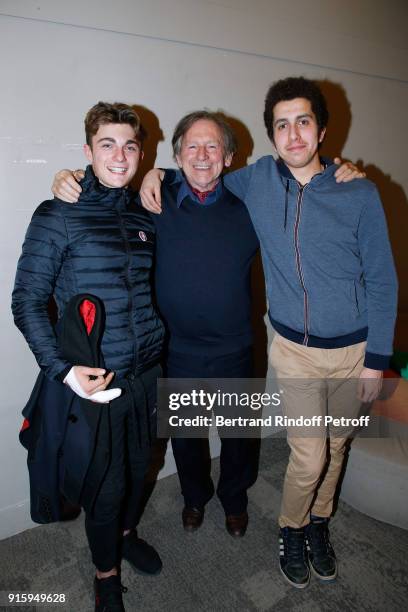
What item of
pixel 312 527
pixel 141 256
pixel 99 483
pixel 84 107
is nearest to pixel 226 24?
pixel 84 107

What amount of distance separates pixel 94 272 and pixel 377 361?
106cm

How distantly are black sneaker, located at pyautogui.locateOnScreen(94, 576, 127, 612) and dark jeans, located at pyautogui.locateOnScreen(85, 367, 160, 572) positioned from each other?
7 centimetres

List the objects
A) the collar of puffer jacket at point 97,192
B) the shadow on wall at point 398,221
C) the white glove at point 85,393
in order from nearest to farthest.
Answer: the white glove at point 85,393
the collar of puffer jacket at point 97,192
the shadow on wall at point 398,221

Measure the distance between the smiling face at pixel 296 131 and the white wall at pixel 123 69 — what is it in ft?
2.17

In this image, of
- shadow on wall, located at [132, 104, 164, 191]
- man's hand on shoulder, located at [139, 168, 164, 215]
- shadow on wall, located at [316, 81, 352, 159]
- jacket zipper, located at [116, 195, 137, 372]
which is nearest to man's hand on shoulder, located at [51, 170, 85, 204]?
jacket zipper, located at [116, 195, 137, 372]

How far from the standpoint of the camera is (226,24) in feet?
6.29

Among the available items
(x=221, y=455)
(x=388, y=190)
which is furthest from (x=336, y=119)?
(x=221, y=455)

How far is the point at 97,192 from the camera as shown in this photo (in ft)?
4.32

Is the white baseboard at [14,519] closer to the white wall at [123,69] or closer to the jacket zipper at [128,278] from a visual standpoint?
the white wall at [123,69]

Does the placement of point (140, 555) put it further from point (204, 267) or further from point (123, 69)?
point (123, 69)

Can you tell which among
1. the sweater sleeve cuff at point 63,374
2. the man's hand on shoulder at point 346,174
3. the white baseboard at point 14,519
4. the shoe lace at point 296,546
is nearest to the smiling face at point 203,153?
the man's hand on shoulder at point 346,174

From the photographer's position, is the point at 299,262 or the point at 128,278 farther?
the point at 299,262

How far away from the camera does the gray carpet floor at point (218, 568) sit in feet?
5.16

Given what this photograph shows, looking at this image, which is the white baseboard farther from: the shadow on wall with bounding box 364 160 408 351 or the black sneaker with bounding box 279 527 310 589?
the shadow on wall with bounding box 364 160 408 351
